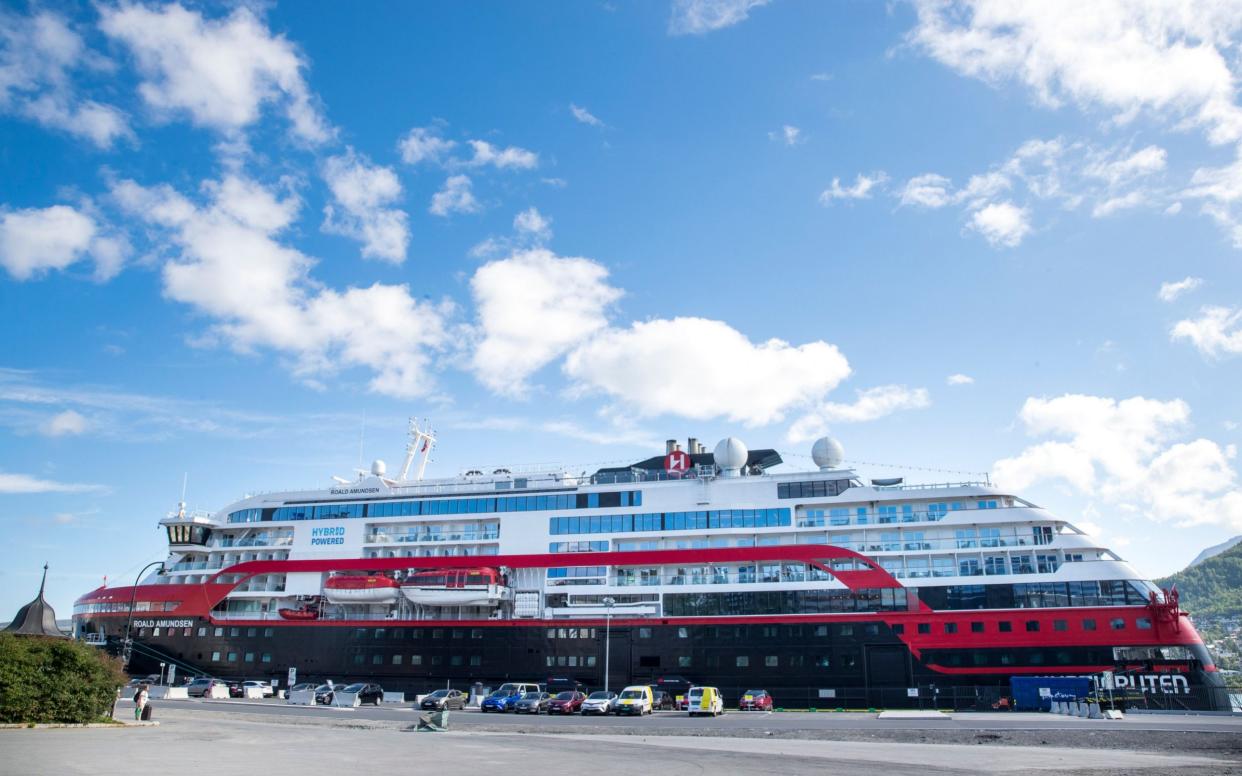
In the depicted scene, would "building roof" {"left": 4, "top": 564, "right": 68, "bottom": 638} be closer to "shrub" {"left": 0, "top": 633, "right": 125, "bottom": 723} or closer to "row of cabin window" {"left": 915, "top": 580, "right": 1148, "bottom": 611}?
"shrub" {"left": 0, "top": 633, "right": 125, "bottom": 723}

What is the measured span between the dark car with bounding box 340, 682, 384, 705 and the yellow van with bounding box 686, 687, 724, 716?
20.8 m

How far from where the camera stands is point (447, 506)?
189 feet

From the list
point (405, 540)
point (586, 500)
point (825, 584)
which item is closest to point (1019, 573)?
point (825, 584)

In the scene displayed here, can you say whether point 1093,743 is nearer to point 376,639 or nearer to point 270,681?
point 376,639

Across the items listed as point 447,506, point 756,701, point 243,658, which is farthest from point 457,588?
point 756,701

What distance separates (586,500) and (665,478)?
569 centimetres

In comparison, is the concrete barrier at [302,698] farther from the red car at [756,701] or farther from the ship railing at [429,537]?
the red car at [756,701]

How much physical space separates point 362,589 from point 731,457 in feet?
88.6

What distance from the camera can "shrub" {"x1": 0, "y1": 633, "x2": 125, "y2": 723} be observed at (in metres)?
24.9

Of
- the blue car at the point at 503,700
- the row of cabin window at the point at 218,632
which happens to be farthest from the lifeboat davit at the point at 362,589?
the blue car at the point at 503,700

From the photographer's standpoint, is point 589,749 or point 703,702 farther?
point 703,702

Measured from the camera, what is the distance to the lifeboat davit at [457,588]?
52656 millimetres

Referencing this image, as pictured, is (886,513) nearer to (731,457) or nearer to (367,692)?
(731,457)

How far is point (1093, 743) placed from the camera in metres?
25.5
